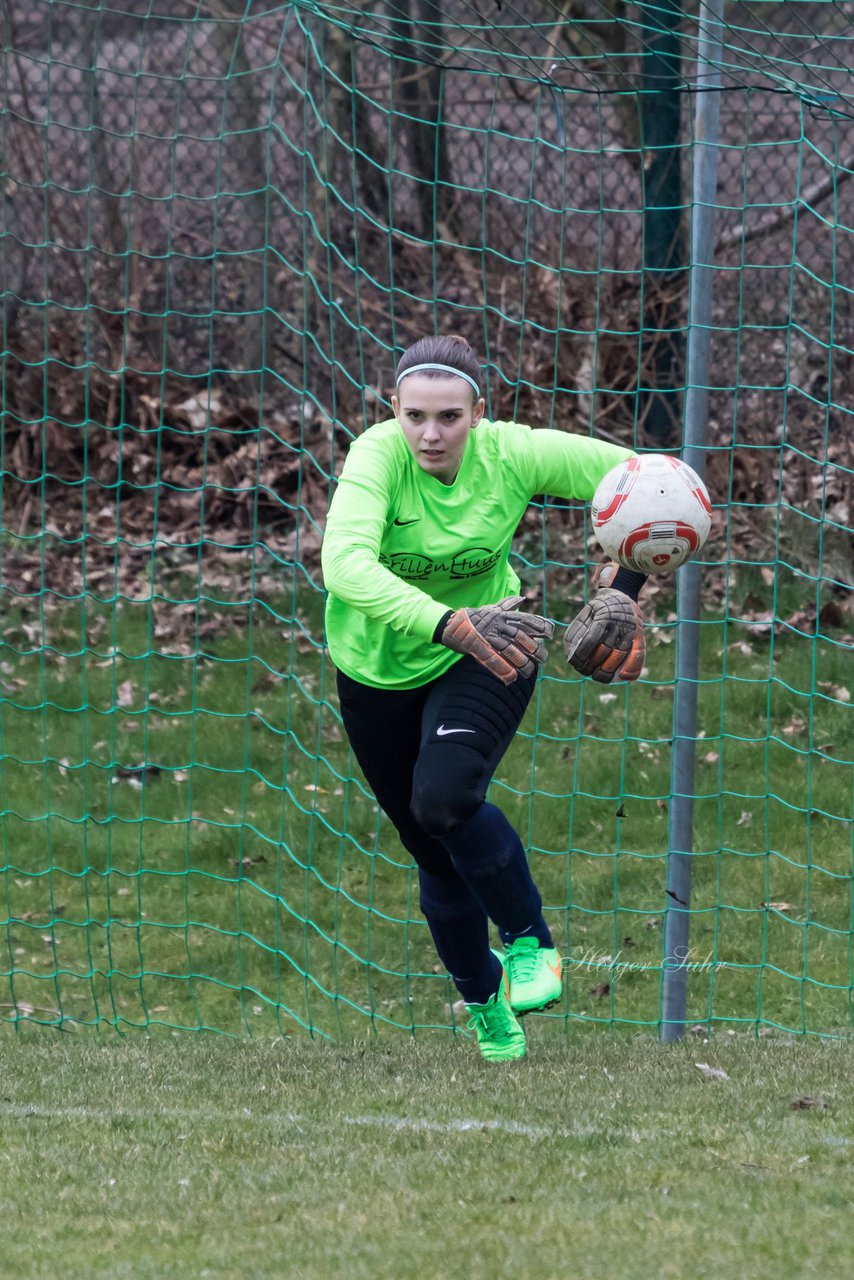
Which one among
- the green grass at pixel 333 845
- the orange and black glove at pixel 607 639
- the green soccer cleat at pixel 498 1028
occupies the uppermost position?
the orange and black glove at pixel 607 639

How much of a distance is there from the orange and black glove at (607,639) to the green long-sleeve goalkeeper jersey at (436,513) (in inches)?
15.2

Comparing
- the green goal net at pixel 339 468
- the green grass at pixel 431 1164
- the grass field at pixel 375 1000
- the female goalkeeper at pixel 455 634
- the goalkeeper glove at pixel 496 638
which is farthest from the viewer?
the green goal net at pixel 339 468

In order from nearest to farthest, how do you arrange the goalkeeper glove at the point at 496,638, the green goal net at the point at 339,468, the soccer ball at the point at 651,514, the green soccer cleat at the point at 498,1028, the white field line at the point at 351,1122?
the white field line at the point at 351,1122, the goalkeeper glove at the point at 496,638, the soccer ball at the point at 651,514, the green soccer cleat at the point at 498,1028, the green goal net at the point at 339,468

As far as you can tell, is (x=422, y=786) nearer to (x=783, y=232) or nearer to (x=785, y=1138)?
(x=785, y=1138)

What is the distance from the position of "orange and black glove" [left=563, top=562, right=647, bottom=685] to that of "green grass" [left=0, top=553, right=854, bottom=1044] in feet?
4.17

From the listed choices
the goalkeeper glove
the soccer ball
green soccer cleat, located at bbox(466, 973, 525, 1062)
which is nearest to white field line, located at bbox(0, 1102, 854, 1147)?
green soccer cleat, located at bbox(466, 973, 525, 1062)

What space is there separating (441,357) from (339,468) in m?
5.02

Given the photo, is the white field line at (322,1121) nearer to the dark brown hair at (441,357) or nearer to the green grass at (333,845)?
the green grass at (333,845)

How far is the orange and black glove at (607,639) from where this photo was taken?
178 inches

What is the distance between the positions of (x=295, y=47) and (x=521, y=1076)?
739 centimetres

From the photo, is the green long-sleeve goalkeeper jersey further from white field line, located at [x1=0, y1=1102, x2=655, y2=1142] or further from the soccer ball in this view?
white field line, located at [x1=0, y1=1102, x2=655, y2=1142]

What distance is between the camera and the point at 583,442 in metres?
4.86

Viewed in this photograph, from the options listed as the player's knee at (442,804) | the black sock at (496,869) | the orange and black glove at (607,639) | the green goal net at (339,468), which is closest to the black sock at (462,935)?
the black sock at (496,869)

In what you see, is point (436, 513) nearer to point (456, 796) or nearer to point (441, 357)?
point (441, 357)
